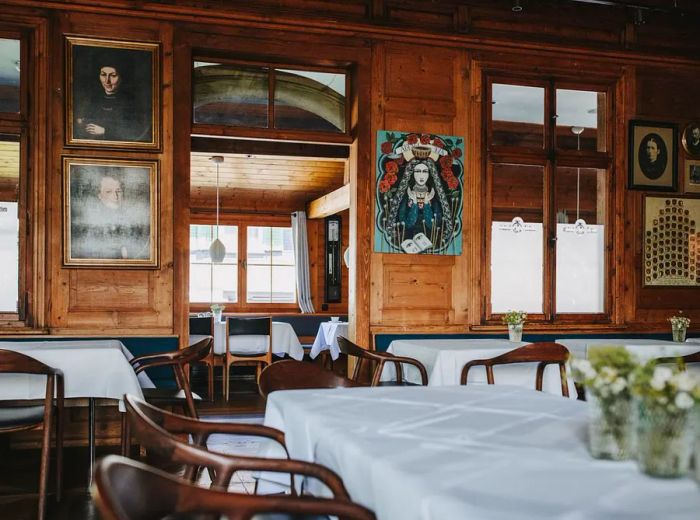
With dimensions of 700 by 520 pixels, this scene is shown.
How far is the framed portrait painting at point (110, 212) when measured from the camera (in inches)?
203

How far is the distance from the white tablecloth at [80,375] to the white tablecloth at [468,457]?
1.73 m

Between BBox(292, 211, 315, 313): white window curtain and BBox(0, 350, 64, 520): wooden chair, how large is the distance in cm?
803

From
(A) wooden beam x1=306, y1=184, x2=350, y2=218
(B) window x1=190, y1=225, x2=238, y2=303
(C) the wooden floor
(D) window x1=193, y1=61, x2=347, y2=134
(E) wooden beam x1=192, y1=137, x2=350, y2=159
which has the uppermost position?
(D) window x1=193, y1=61, x2=347, y2=134

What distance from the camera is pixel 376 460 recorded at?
5.17ft

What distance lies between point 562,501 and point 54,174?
470 cm

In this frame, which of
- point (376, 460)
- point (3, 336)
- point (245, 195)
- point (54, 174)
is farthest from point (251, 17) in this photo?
point (245, 195)

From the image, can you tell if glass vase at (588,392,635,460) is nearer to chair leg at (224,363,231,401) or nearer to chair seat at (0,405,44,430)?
chair seat at (0,405,44,430)

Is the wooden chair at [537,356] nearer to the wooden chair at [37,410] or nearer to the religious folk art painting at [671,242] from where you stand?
the wooden chair at [37,410]

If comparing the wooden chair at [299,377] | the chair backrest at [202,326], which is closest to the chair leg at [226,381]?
the chair backrest at [202,326]

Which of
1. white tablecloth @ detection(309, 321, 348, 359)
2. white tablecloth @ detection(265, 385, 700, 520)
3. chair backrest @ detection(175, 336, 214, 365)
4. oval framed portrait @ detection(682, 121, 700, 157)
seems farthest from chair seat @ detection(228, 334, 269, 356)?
white tablecloth @ detection(265, 385, 700, 520)

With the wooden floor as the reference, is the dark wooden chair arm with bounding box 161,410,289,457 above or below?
above

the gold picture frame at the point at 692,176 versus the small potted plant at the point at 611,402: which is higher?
the gold picture frame at the point at 692,176

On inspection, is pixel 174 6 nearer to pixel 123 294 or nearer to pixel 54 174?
pixel 54 174

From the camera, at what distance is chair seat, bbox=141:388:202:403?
4.17m
